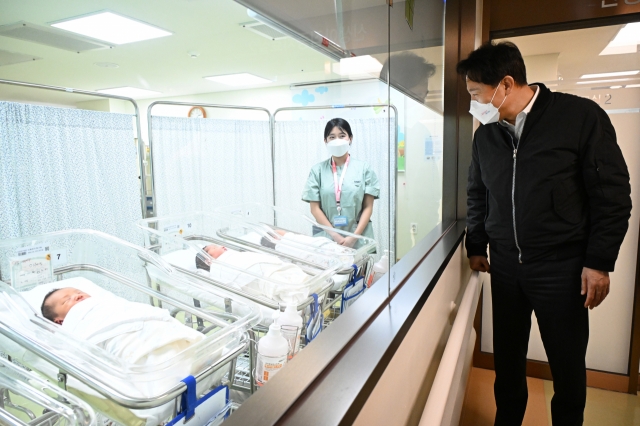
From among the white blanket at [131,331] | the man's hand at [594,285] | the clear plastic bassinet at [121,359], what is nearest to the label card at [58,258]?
the clear plastic bassinet at [121,359]

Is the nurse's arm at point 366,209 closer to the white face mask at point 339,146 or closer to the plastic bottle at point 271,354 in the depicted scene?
the white face mask at point 339,146

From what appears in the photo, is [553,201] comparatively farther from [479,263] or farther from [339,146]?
[339,146]

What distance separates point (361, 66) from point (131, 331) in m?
0.98

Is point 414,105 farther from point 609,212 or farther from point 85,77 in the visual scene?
point 85,77

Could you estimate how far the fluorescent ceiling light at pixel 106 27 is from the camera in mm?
1357

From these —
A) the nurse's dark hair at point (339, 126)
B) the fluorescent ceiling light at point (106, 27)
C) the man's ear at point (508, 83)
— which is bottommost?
the nurse's dark hair at point (339, 126)

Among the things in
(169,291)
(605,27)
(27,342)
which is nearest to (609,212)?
(605,27)

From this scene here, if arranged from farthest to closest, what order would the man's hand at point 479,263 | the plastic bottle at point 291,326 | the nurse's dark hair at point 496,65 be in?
the man's hand at point 479,263 → the nurse's dark hair at point 496,65 → the plastic bottle at point 291,326

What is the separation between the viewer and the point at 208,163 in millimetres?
2592

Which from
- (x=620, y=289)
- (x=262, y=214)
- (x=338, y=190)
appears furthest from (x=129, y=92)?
(x=620, y=289)

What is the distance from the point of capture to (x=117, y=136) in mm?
1989

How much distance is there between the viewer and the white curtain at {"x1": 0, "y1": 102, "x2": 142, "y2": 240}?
5.12 feet

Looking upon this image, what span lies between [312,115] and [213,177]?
86cm

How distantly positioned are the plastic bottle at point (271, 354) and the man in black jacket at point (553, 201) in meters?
1.17
